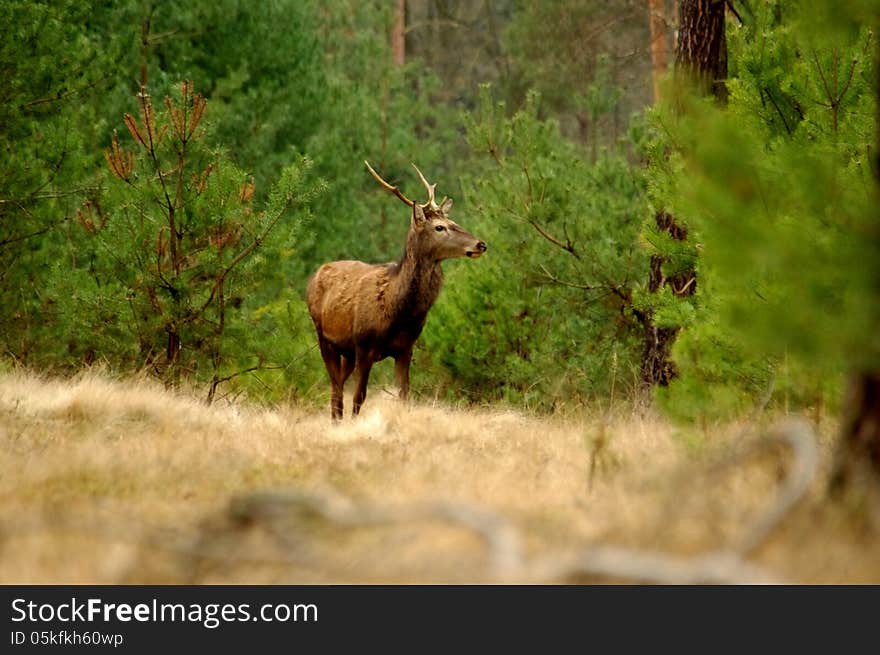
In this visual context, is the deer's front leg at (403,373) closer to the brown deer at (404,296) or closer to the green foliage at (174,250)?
the brown deer at (404,296)

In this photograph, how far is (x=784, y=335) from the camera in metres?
3.75

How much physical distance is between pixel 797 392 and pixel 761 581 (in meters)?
3.05

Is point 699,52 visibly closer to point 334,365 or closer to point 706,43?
point 706,43

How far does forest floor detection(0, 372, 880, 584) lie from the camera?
3.11 metres

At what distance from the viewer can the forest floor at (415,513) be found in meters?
3.11

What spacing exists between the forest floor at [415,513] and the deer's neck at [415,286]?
3.24 metres

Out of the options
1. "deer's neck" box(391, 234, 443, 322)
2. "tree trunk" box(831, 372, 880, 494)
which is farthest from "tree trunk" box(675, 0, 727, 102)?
"tree trunk" box(831, 372, 880, 494)

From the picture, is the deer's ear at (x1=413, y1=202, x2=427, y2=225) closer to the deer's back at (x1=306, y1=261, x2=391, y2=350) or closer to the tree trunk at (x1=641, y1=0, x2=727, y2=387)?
the deer's back at (x1=306, y1=261, x2=391, y2=350)

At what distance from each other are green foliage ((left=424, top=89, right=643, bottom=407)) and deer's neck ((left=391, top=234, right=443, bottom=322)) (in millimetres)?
1566

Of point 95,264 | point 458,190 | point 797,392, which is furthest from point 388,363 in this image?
point 797,392

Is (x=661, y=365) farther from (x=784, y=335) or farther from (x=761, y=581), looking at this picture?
(x=761, y=581)

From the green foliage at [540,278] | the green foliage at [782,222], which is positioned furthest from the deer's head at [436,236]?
the green foliage at [782,222]

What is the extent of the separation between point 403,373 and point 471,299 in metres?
3.28

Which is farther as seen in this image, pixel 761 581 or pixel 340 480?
pixel 340 480
